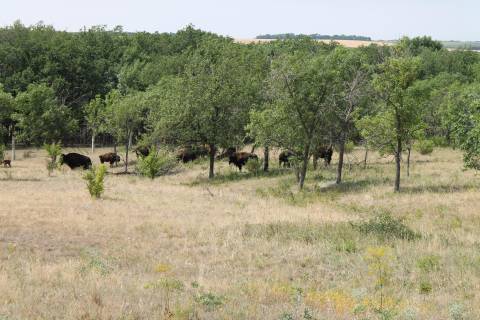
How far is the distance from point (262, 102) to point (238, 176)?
6.16m

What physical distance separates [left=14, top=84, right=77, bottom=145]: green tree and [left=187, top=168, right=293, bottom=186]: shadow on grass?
22.8 meters

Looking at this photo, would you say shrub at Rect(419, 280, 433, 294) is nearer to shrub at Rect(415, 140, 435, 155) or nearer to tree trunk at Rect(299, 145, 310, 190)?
tree trunk at Rect(299, 145, 310, 190)

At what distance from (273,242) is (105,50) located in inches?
3119

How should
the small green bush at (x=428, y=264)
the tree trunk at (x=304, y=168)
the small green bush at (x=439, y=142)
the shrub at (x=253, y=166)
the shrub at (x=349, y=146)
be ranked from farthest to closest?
the small green bush at (x=439, y=142)
the shrub at (x=349, y=146)
the shrub at (x=253, y=166)
the tree trunk at (x=304, y=168)
the small green bush at (x=428, y=264)

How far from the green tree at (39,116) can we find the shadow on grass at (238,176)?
74.9 feet

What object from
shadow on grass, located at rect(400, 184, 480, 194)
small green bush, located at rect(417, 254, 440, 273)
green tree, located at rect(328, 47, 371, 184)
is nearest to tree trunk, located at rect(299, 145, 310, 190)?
green tree, located at rect(328, 47, 371, 184)

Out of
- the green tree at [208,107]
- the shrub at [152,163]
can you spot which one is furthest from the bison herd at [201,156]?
the green tree at [208,107]

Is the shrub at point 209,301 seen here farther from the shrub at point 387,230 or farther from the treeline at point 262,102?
the treeline at point 262,102

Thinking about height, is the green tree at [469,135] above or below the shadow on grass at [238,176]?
above

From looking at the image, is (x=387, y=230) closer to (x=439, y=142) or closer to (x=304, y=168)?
(x=304, y=168)

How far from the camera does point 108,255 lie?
1477cm

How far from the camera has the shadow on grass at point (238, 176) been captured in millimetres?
40375

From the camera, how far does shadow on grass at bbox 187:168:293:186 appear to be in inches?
1590

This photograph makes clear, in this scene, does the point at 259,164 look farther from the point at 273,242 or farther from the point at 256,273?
the point at 256,273
